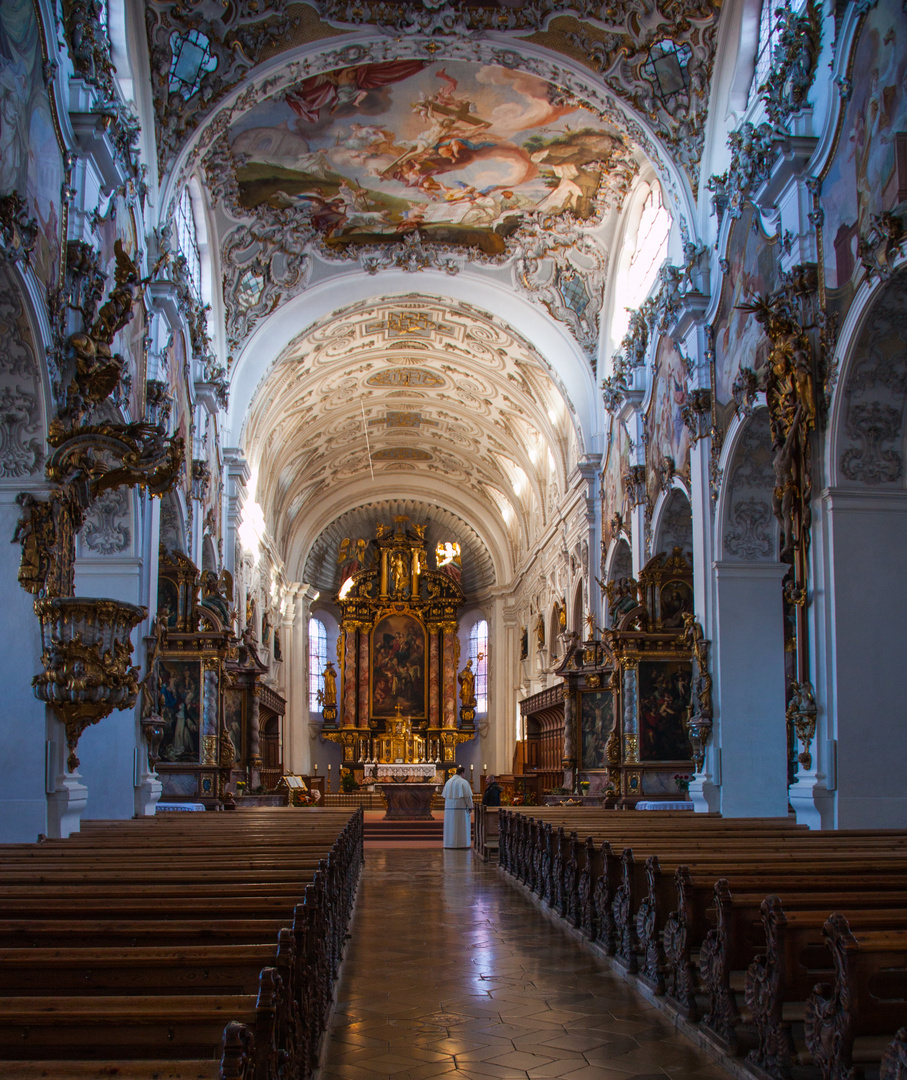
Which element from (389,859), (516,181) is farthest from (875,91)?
(389,859)

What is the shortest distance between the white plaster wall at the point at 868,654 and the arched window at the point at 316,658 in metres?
29.0

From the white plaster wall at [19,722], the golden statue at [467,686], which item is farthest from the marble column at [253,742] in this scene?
the golden statue at [467,686]

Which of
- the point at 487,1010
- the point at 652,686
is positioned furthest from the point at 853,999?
the point at 652,686

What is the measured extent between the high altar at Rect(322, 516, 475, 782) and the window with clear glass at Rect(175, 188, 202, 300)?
19.6m

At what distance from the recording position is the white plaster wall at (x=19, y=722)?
845cm

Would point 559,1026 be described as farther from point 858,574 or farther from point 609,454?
point 609,454

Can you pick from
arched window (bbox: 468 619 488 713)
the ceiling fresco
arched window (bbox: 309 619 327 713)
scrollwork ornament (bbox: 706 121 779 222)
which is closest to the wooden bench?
scrollwork ornament (bbox: 706 121 779 222)

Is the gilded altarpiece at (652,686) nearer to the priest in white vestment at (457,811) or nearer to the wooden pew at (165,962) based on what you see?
the priest in white vestment at (457,811)

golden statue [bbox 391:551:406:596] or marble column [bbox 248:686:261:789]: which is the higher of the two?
golden statue [bbox 391:551:406:596]

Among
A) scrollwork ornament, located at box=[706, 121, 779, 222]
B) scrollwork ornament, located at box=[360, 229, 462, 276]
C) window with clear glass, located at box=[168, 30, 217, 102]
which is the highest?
scrollwork ornament, located at box=[360, 229, 462, 276]

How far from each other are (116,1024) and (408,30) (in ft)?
44.2

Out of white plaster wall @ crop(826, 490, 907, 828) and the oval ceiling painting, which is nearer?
white plaster wall @ crop(826, 490, 907, 828)

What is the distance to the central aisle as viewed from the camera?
4895 millimetres

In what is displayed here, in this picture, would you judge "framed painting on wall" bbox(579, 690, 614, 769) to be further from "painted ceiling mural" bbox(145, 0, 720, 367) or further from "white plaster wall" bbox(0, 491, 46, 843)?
"white plaster wall" bbox(0, 491, 46, 843)
